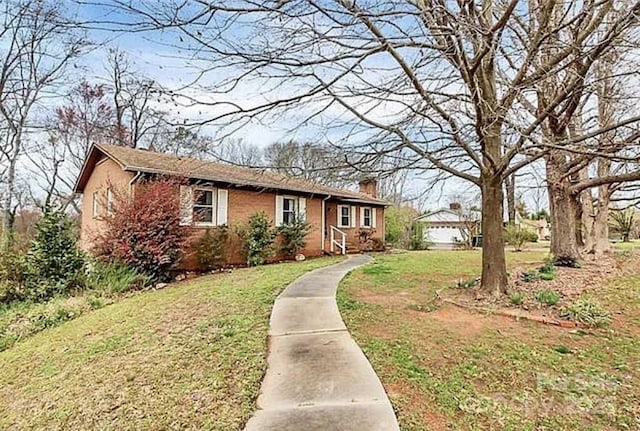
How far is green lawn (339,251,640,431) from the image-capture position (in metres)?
3.34

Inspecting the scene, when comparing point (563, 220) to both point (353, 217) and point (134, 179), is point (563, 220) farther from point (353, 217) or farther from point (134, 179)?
point (134, 179)

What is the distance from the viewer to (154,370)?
4219mm

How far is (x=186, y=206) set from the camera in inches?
450

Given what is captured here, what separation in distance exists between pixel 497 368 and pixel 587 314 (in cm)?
267

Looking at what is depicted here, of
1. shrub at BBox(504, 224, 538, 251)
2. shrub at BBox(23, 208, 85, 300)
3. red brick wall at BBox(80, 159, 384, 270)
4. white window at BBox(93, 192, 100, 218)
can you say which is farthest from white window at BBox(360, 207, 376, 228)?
shrub at BBox(23, 208, 85, 300)

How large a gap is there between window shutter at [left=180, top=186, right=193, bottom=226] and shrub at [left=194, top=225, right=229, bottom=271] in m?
0.93

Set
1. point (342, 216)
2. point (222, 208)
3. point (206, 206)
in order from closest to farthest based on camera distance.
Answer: point (206, 206) → point (222, 208) → point (342, 216)

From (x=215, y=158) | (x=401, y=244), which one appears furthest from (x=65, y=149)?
(x=215, y=158)

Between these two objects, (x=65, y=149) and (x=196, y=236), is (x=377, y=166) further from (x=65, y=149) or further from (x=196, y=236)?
(x=65, y=149)

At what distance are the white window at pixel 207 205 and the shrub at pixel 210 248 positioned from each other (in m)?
0.48

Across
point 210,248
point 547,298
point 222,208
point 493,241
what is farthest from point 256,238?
point 547,298

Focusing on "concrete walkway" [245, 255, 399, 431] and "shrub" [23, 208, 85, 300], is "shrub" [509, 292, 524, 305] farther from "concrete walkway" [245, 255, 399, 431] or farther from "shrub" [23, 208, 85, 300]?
"shrub" [23, 208, 85, 300]

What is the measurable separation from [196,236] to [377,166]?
7255 mm

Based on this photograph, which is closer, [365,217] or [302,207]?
[302,207]
